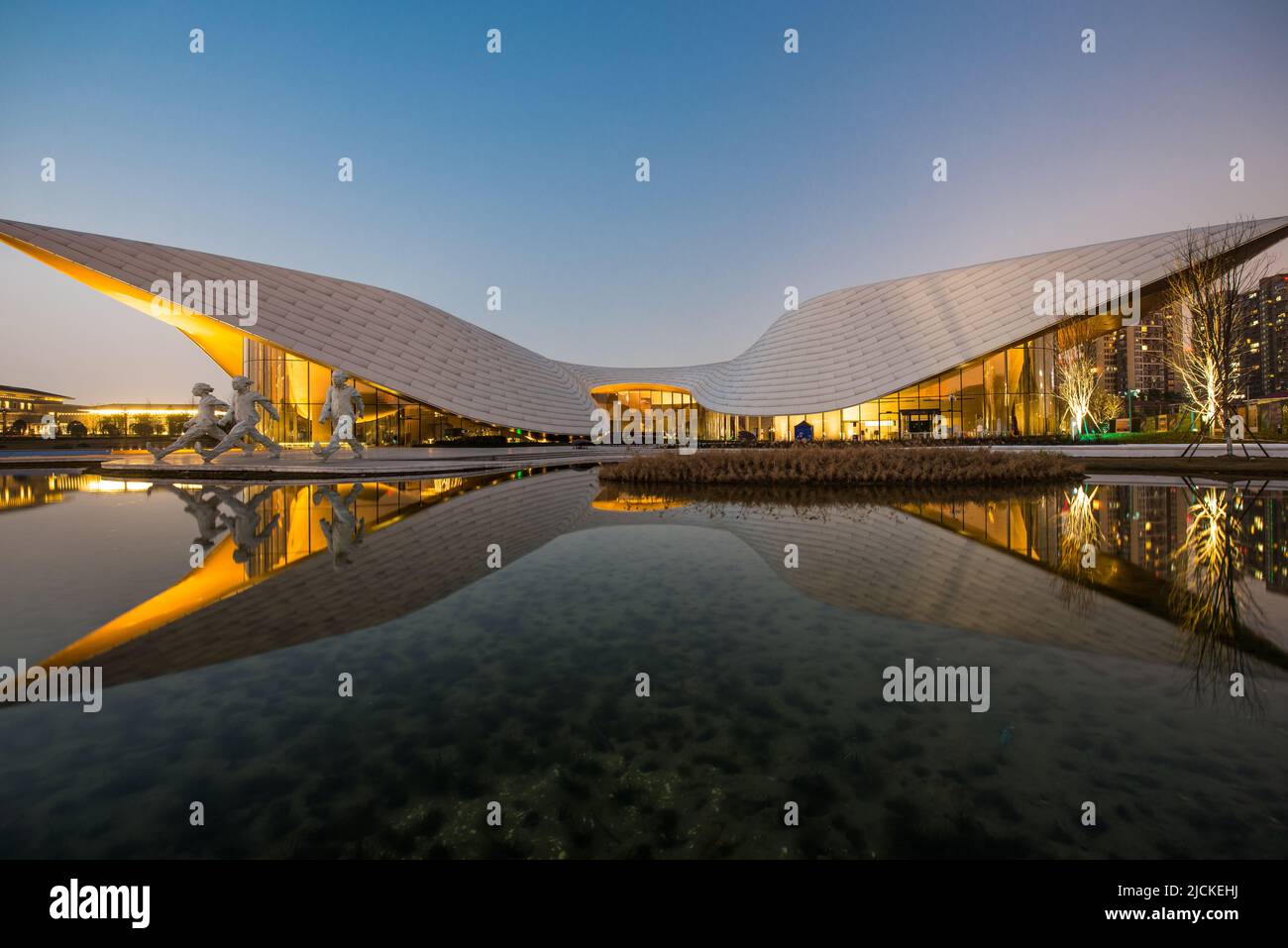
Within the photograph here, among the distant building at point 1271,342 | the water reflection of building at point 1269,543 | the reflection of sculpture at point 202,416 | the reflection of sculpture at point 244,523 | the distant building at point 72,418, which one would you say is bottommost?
the water reflection of building at point 1269,543

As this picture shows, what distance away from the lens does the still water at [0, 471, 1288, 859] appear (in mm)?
2189

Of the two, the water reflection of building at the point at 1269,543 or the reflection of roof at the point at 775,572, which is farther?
the water reflection of building at the point at 1269,543

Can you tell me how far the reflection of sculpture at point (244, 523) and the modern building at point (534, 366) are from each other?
2151 centimetres

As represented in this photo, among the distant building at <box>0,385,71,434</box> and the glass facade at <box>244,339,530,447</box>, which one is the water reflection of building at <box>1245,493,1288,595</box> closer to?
the glass facade at <box>244,339,530,447</box>

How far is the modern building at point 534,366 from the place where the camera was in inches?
1188

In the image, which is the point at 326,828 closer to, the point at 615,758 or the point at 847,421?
the point at 615,758

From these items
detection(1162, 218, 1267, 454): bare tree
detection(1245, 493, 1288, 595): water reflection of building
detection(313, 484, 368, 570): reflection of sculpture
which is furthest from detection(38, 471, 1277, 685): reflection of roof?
detection(1162, 218, 1267, 454): bare tree

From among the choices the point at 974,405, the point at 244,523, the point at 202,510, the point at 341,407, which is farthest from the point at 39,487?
the point at 974,405

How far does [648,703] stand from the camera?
130 inches

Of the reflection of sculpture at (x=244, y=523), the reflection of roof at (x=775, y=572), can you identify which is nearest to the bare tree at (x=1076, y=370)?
the reflection of roof at (x=775, y=572)

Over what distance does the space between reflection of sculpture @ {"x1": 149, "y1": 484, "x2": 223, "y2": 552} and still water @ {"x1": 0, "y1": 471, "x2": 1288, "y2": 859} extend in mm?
727

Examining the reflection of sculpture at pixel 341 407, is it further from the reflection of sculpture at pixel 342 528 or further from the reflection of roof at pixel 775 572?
the reflection of roof at pixel 775 572

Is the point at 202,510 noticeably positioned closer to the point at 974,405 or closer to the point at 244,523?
the point at 244,523
